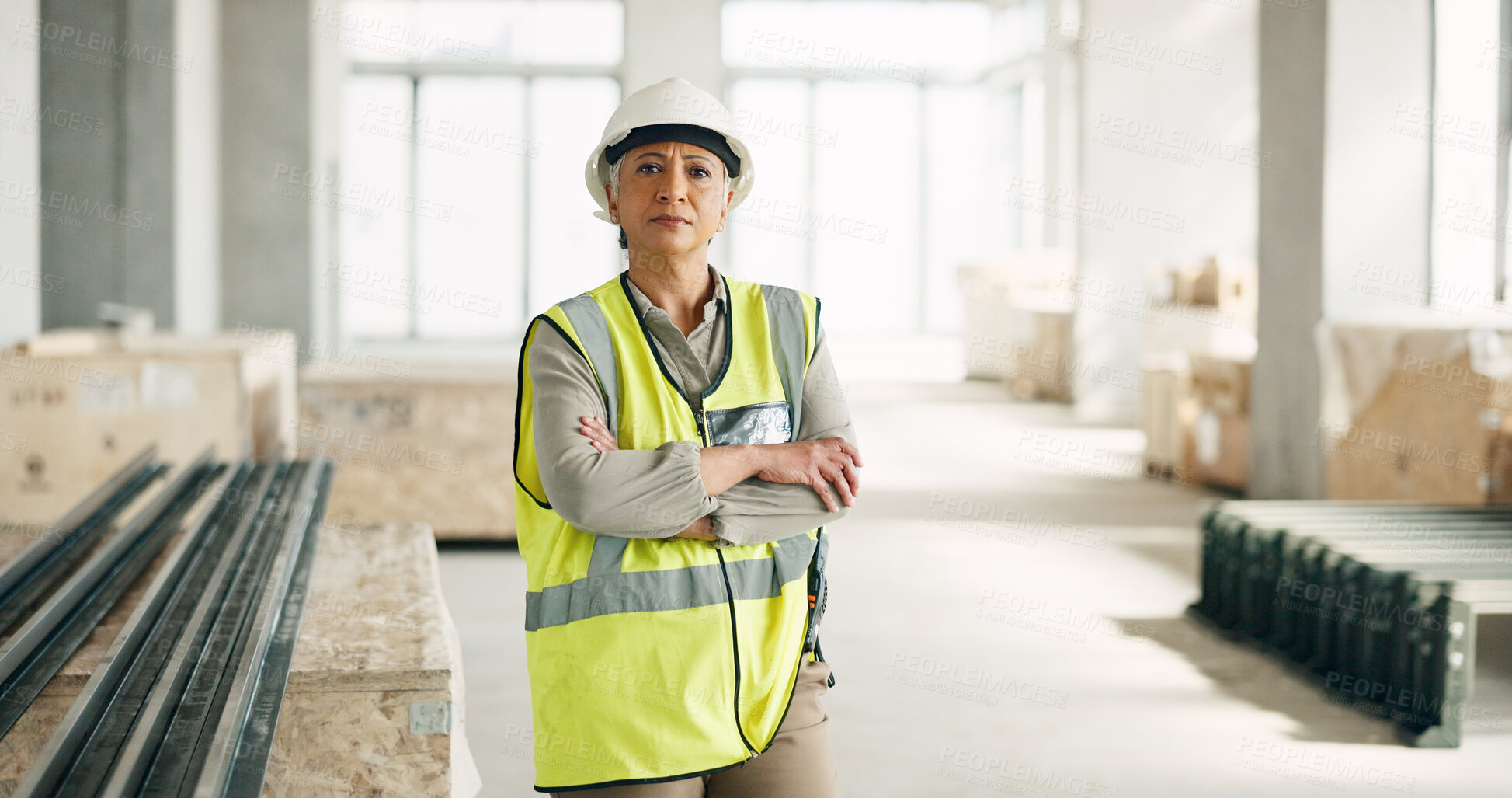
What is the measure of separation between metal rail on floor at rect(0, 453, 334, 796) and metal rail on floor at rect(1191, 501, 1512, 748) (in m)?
3.58

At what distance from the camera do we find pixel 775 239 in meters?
24.0

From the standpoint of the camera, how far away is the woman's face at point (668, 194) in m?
1.98

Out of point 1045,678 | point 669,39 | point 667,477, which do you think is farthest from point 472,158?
point 667,477

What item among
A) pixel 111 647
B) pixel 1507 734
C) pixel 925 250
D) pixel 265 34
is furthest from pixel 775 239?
pixel 111 647

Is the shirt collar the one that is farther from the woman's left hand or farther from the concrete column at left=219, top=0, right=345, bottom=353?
the concrete column at left=219, top=0, right=345, bottom=353

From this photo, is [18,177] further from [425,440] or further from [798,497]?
[798,497]

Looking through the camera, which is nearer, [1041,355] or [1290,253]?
[1290,253]

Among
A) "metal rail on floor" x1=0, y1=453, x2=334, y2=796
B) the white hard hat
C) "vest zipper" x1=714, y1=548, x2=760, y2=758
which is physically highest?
the white hard hat

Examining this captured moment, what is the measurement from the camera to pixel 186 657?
2723 millimetres

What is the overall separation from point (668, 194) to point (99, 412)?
5118 mm

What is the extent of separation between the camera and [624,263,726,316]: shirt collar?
2020mm

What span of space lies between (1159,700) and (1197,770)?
28.3 inches

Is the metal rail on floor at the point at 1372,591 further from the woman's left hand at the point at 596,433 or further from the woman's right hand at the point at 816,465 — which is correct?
the woman's left hand at the point at 596,433

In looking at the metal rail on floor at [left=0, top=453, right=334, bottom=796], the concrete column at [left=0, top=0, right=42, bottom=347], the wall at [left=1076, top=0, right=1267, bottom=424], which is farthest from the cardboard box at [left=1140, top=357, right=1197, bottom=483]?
the concrete column at [left=0, top=0, right=42, bottom=347]
